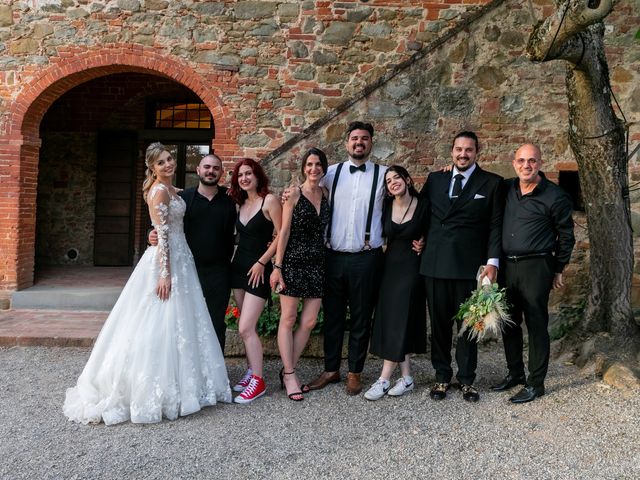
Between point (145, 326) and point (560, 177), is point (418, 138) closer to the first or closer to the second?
point (560, 177)

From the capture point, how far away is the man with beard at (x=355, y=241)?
3.89m

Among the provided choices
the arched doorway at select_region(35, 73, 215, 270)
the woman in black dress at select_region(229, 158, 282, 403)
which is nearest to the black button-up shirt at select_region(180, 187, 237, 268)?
the woman in black dress at select_region(229, 158, 282, 403)

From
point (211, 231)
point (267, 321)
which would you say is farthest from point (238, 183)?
point (267, 321)

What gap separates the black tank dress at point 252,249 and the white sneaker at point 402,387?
1.19 meters

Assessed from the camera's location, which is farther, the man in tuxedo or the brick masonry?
the brick masonry

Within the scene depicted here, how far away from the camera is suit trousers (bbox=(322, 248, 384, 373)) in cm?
391

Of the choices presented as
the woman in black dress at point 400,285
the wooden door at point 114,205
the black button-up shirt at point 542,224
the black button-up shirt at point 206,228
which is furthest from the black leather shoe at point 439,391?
the wooden door at point 114,205

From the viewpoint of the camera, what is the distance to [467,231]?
3.72 meters

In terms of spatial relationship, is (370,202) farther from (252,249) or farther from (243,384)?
(243,384)

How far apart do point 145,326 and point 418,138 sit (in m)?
3.52

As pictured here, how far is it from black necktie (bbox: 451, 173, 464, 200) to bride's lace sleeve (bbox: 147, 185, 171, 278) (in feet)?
6.57

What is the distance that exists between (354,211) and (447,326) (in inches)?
42.7

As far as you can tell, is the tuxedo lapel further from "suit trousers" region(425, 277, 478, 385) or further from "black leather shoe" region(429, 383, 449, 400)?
"black leather shoe" region(429, 383, 449, 400)

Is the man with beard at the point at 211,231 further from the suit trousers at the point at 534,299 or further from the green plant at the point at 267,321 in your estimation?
the suit trousers at the point at 534,299
